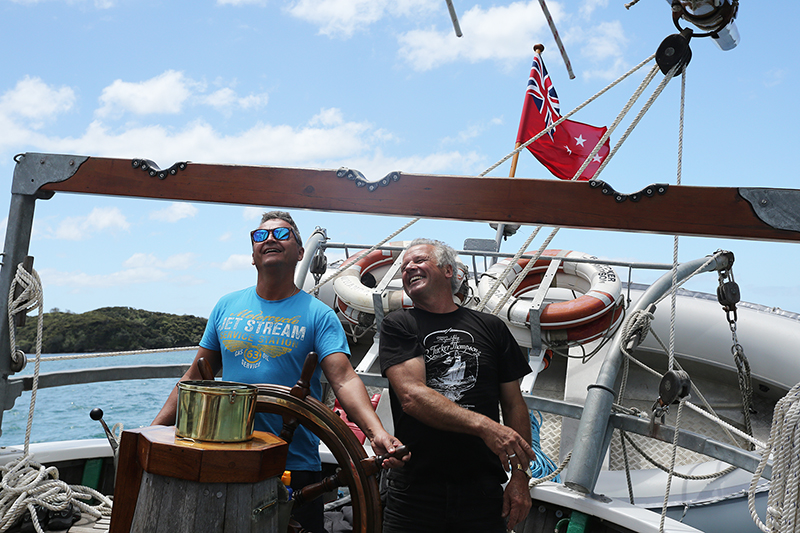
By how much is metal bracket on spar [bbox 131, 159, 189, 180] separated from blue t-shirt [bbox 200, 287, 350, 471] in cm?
50

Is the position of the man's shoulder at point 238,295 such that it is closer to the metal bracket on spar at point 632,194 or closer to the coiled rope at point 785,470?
the metal bracket on spar at point 632,194

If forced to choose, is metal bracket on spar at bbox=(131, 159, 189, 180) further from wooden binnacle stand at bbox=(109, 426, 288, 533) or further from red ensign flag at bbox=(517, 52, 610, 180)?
red ensign flag at bbox=(517, 52, 610, 180)

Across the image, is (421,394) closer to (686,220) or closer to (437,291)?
(437,291)

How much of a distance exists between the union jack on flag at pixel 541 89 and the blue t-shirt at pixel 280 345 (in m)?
4.53

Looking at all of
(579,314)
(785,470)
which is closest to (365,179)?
(785,470)

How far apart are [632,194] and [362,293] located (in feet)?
12.0

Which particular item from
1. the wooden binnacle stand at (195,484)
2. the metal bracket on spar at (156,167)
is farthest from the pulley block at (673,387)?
the metal bracket on spar at (156,167)

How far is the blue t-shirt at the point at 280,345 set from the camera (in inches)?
69.0

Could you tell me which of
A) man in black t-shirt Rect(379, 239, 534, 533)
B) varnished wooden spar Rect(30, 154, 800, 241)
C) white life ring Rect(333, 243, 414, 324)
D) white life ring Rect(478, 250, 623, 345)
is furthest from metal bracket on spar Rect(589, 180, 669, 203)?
white life ring Rect(333, 243, 414, 324)

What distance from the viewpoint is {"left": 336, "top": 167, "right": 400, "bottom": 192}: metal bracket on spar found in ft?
6.01

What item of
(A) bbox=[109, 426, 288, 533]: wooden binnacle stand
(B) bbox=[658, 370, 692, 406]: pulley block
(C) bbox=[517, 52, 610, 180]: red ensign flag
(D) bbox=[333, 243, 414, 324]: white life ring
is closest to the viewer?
(A) bbox=[109, 426, 288, 533]: wooden binnacle stand

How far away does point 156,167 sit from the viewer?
2025 mm

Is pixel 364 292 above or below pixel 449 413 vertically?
above

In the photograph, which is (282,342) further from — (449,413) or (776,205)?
(776,205)
